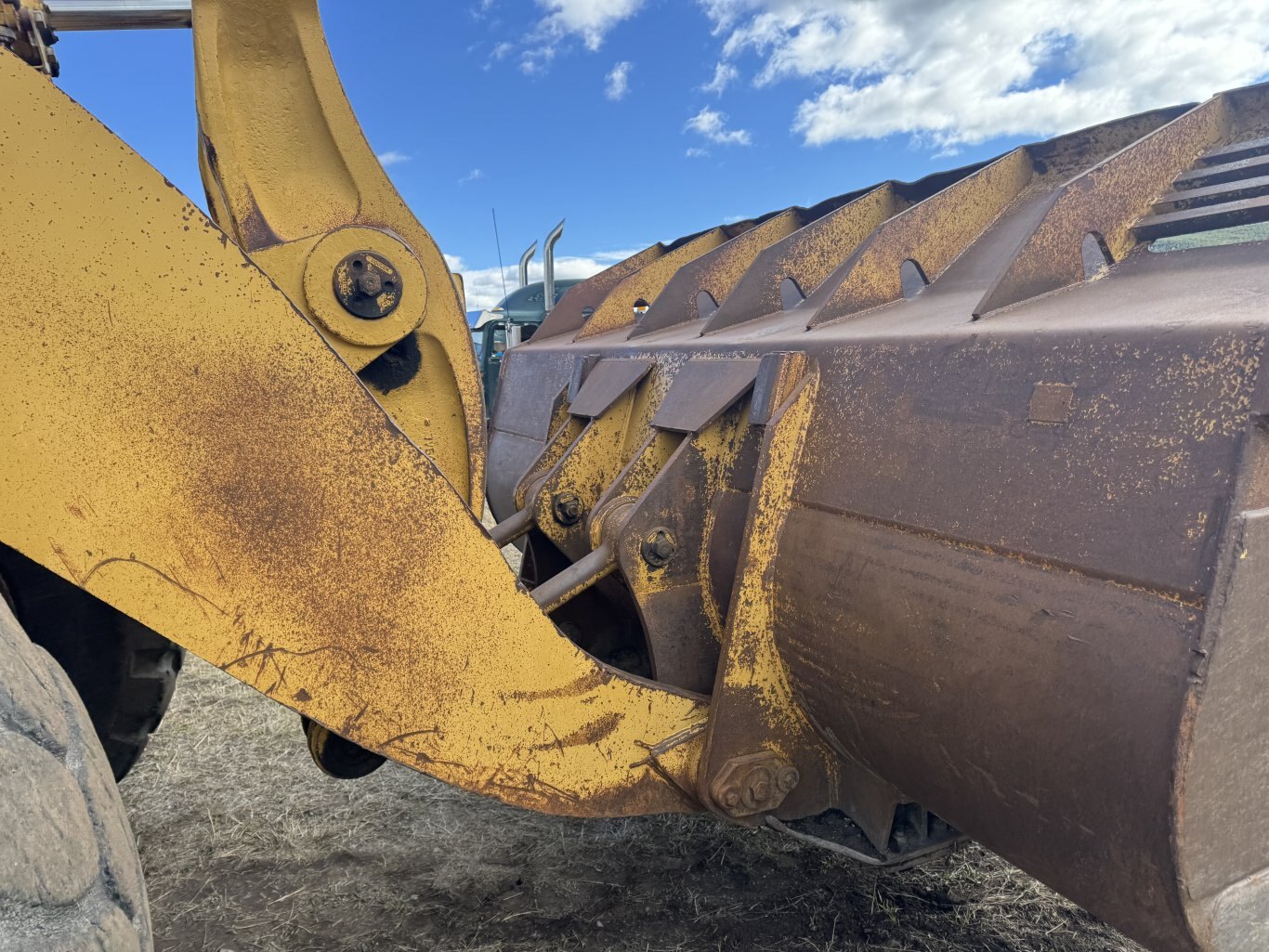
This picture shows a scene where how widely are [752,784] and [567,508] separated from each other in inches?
42.6

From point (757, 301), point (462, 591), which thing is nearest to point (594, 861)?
point (462, 591)

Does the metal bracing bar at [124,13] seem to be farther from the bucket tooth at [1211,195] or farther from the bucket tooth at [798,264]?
the bucket tooth at [1211,195]

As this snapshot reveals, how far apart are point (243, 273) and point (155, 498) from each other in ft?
1.07

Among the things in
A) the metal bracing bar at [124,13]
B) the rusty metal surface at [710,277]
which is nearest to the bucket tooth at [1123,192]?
the rusty metal surface at [710,277]

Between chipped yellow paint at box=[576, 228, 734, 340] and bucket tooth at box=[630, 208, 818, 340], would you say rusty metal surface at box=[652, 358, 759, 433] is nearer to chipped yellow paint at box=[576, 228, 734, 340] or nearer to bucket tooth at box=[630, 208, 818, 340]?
bucket tooth at box=[630, 208, 818, 340]

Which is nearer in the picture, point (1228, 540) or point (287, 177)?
point (1228, 540)

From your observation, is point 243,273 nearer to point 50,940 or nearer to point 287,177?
point 287,177

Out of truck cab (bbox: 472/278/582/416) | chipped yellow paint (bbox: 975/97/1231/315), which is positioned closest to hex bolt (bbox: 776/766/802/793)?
chipped yellow paint (bbox: 975/97/1231/315)

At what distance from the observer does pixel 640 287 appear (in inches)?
157

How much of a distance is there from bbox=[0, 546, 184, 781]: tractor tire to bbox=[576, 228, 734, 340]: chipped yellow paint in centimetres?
230

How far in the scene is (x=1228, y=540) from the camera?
97 cm

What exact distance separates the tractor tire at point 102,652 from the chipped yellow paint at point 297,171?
0.77 m

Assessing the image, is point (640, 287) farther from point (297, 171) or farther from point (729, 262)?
point (297, 171)

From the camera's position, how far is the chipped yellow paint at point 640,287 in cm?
387
